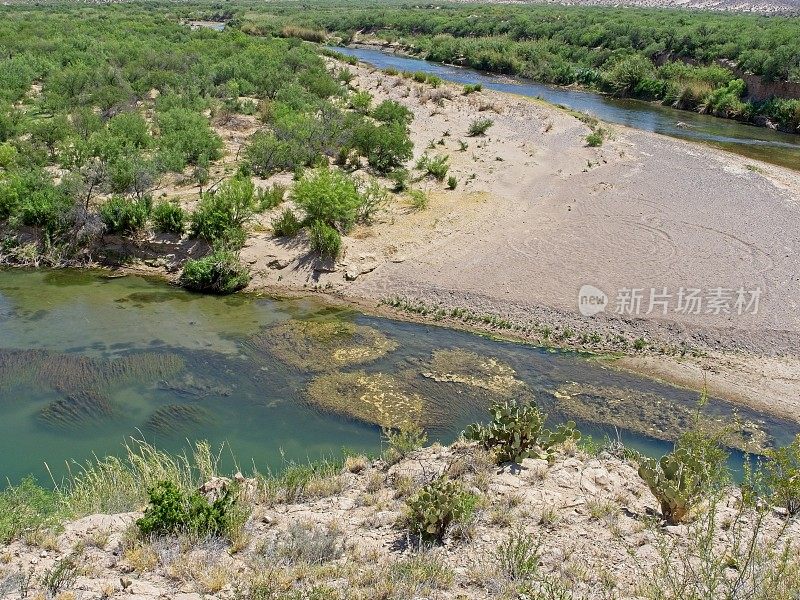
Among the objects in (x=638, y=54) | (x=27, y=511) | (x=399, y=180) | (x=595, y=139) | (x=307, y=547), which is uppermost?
(x=638, y=54)

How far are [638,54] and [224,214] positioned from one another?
4128cm

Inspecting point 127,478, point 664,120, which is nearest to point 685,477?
point 127,478

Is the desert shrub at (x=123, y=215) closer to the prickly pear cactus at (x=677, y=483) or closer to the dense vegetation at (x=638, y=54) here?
the prickly pear cactus at (x=677, y=483)

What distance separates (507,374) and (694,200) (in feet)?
40.7

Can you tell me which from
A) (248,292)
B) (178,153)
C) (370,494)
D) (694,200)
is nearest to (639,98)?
(694,200)

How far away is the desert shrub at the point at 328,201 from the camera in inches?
703

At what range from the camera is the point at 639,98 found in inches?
1734

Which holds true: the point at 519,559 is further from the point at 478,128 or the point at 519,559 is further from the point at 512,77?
the point at 512,77

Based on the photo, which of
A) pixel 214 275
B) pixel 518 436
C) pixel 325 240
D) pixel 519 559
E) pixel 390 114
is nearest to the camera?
pixel 519 559

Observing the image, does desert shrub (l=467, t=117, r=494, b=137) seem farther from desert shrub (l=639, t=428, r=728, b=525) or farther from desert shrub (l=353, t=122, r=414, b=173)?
desert shrub (l=639, t=428, r=728, b=525)

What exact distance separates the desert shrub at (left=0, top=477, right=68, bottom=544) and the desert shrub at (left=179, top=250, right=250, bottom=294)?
8019 millimetres

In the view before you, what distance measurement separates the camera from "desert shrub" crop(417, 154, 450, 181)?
22875 millimetres

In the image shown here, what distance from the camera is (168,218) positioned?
58.3ft

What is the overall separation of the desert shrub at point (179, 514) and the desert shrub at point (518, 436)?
3705 millimetres
